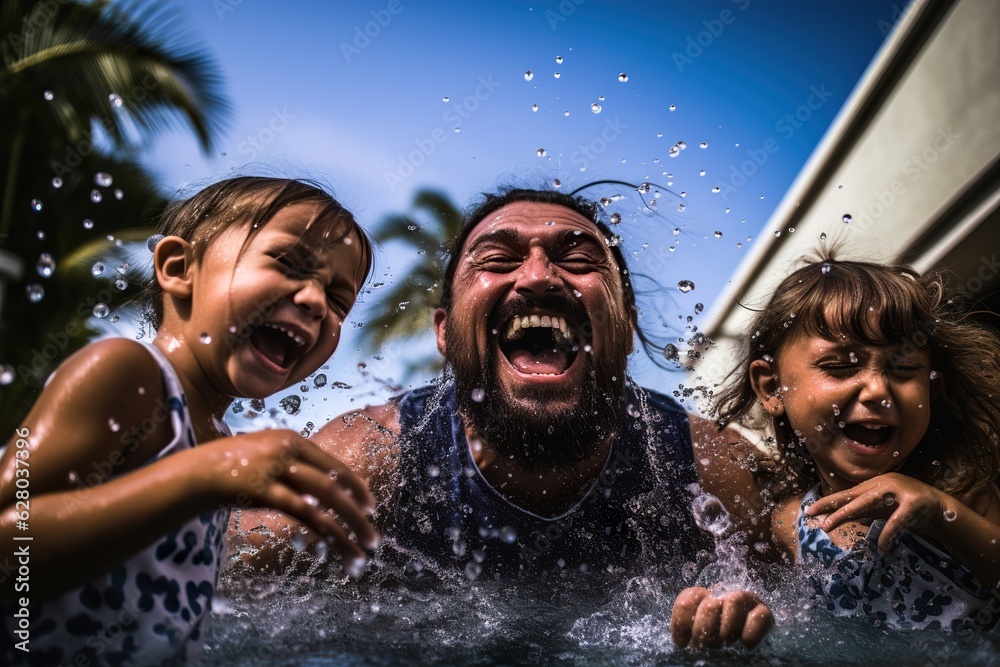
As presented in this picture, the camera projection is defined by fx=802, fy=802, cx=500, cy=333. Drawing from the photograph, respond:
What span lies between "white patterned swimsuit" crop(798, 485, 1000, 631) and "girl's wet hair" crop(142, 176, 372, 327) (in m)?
2.10

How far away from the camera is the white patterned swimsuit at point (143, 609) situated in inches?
70.6

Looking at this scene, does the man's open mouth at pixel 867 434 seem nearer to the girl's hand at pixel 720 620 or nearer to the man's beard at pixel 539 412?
the man's beard at pixel 539 412

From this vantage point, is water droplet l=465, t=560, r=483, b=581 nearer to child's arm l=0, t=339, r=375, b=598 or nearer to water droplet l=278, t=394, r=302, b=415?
water droplet l=278, t=394, r=302, b=415

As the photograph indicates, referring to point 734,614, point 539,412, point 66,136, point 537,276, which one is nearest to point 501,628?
point 734,614

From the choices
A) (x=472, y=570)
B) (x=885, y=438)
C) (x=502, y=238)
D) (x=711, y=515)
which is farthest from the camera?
(x=502, y=238)

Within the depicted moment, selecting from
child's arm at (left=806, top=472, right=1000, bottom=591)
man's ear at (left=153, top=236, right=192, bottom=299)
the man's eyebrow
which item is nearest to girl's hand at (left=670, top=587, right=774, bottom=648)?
child's arm at (left=806, top=472, right=1000, bottom=591)

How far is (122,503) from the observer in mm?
1625

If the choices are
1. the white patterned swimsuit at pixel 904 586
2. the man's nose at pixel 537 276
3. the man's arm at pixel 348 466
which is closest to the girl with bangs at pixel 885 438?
the white patterned swimsuit at pixel 904 586

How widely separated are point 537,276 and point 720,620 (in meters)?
1.68

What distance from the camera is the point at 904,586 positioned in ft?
9.61

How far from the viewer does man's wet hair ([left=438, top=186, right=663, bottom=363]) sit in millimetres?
3927

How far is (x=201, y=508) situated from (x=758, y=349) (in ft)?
8.50

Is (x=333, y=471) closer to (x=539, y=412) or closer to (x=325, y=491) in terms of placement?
(x=325, y=491)

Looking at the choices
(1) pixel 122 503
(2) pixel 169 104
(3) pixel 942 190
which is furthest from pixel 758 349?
(2) pixel 169 104
